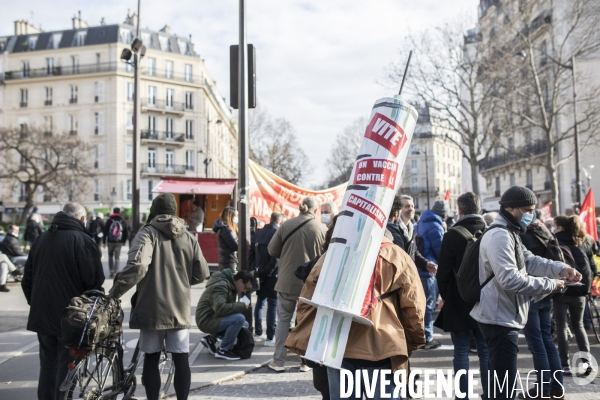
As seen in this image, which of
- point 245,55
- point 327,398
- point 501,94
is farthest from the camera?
point 501,94

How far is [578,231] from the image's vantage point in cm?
654

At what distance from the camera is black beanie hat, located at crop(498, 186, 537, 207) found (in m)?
4.24

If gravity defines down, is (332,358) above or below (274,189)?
below

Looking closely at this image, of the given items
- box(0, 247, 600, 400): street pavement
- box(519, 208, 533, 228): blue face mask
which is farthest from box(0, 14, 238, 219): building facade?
box(519, 208, 533, 228): blue face mask

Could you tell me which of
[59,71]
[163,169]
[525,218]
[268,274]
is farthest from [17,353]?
[59,71]

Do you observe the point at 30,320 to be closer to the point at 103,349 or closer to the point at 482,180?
the point at 103,349

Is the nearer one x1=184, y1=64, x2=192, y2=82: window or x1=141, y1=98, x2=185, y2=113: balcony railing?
x1=141, y1=98, x2=185, y2=113: balcony railing

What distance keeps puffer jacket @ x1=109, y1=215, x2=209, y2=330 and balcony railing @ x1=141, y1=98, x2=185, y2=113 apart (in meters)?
54.8

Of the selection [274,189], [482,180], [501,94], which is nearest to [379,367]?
[274,189]

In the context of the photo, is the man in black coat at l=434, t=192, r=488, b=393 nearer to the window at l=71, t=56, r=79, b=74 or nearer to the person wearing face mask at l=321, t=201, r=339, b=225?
the person wearing face mask at l=321, t=201, r=339, b=225

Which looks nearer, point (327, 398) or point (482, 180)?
point (327, 398)

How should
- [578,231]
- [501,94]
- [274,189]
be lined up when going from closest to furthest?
[578,231] → [274,189] → [501,94]

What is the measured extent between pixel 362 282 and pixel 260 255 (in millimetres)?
4932

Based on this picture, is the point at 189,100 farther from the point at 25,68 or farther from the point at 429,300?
the point at 429,300
